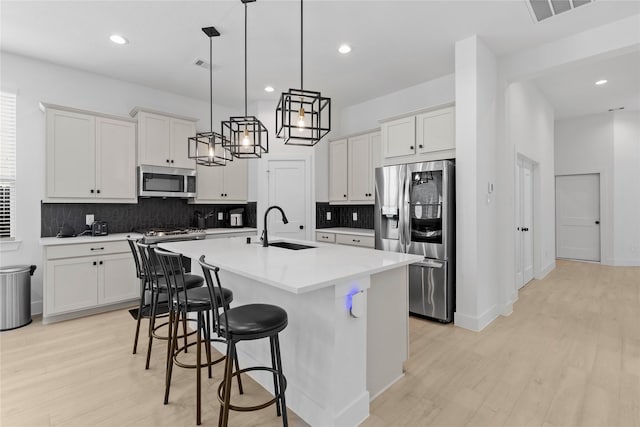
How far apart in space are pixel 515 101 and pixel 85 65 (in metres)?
5.56

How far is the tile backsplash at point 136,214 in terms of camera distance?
12.8 ft

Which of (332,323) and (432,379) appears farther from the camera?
(432,379)

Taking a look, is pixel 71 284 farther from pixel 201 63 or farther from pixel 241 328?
pixel 241 328

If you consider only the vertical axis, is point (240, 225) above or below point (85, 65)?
below

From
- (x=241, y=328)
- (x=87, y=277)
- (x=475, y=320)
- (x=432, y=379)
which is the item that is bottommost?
(x=432, y=379)

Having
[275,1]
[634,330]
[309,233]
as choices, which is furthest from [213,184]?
[634,330]

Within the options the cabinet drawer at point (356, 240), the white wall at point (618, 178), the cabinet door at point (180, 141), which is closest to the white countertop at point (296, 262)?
the cabinet drawer at point (356, 240)

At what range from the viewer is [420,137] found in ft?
12.7

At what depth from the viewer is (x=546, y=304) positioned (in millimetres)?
4074

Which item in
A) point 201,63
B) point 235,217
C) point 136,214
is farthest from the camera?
point 235,217

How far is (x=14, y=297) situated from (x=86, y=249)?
79 cm

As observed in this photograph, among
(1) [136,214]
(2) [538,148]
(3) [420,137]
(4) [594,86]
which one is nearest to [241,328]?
(3) [420,137]

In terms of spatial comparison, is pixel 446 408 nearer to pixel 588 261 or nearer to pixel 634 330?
pixel 634 330

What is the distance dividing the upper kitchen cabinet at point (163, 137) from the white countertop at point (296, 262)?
1969 mm
